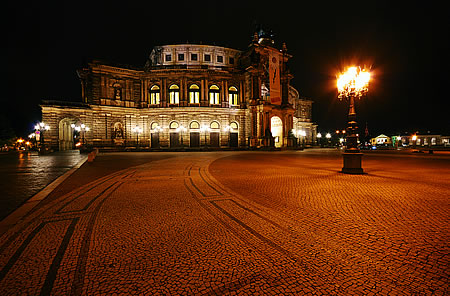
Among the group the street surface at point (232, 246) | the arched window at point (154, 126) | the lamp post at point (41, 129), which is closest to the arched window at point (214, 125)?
the arched window at point (154, 126)

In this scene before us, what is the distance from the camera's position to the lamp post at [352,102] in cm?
1012

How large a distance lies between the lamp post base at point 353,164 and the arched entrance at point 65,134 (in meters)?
42.2

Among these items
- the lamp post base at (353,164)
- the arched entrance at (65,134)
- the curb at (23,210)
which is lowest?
the curb at (23,210)

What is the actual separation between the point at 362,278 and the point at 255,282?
1250mm

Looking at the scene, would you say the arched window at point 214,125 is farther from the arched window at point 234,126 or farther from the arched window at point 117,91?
the arched window at point 117,91

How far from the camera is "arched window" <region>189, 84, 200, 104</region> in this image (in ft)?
133

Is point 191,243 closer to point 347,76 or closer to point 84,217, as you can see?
point 84,217

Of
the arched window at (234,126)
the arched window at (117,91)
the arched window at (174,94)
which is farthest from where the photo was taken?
the arched window at (234,126)

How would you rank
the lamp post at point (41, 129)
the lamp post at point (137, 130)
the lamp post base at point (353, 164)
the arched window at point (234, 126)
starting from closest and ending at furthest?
1. the lamp post base at point (353, 164)
2. the lamp post at point (41, 129)
3. the lamp post at point (137, 130)
4. the arched window at point (234, 126)

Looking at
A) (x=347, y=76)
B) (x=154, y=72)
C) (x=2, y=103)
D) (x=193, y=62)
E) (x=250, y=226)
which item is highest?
(x=193, y=62)

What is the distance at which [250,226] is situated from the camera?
388cm

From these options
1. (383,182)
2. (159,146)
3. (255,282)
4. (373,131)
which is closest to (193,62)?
(159,146)

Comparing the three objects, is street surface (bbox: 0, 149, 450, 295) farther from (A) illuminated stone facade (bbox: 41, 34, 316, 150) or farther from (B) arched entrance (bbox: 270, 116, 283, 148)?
(B) arched entrance (bbox: 270, 116, 283, 148)

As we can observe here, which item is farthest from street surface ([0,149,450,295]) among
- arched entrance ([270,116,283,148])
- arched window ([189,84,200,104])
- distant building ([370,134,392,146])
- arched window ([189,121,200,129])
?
distant building ([370,134,392,146])
